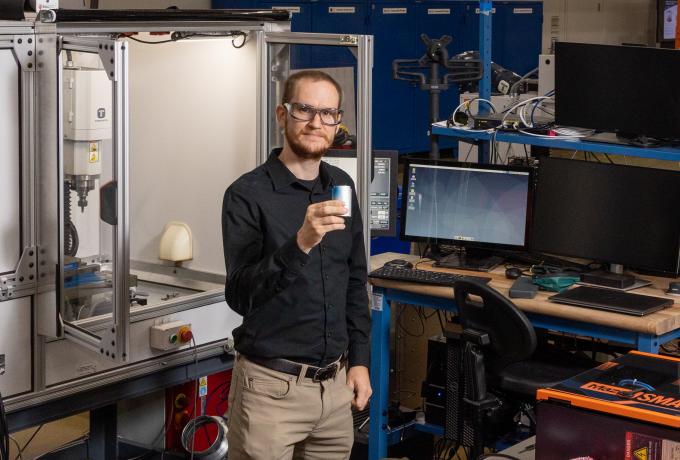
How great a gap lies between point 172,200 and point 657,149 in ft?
5.96

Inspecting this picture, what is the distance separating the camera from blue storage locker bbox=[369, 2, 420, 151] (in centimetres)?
968

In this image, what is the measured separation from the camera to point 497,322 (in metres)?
3.67

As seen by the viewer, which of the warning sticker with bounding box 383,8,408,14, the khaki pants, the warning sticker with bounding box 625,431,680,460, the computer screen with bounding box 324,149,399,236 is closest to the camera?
the warning sticker with bounding box 625,431,680,460

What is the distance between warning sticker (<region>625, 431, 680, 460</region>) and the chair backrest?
3.94 ft

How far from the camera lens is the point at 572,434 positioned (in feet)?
8.13

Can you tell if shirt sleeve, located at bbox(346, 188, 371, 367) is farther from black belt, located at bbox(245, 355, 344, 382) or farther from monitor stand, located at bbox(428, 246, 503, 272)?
monitor stand, located at bbox(428, 246, 503, 272)

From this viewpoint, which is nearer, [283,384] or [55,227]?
[283,384]

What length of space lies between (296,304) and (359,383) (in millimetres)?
300

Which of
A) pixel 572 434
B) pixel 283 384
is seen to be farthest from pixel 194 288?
pixel 572 434

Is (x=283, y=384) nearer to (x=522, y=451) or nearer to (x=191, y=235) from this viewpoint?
(x=522, y=451)

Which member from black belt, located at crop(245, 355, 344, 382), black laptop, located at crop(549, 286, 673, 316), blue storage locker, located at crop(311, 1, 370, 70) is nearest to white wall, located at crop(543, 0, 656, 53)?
blue storage locker, located at crop(311, 1, 370, 70)

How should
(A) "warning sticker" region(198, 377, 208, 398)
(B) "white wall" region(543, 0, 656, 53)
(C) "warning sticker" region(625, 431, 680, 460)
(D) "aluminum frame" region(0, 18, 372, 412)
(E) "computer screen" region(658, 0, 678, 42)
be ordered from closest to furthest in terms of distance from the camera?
(C) "warning sticker" region(625, 431, 680, 460), (D) "aluminum frame" region(0, 18, 372, 412), (A) "warning sticker" region(198, 377, 208, 398), (B) "white wall" region(543, 0, 656, 53), (E) "computer screen" region(658, 0, 678, 42)

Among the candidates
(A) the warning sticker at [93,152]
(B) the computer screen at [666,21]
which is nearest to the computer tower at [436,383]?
(A) the warning sticker at [93,152]

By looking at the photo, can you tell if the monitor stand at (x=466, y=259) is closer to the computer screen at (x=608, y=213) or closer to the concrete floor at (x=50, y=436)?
the computer screen at (x=608, y=213)
